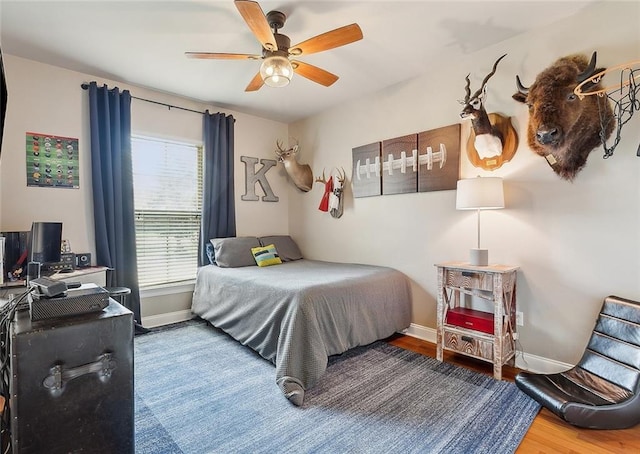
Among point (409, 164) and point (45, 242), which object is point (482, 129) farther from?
point (45, 242)

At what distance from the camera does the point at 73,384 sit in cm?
107

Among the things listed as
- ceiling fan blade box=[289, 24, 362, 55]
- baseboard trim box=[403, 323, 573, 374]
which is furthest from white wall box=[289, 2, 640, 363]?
ceiling fan blade box=[289, 24, 362, 55]

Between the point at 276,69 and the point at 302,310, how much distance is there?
1.69 metres

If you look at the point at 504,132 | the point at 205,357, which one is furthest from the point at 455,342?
the point at 205,357

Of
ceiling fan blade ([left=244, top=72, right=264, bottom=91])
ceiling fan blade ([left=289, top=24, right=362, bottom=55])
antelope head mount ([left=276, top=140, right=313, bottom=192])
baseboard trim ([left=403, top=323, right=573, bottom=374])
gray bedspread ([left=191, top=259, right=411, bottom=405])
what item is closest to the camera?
ceiling fan blade ([left=289, top=24, right=362, bottom=55])

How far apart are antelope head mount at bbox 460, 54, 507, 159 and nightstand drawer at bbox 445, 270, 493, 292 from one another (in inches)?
38.5

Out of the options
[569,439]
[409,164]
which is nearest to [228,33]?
[409,164]

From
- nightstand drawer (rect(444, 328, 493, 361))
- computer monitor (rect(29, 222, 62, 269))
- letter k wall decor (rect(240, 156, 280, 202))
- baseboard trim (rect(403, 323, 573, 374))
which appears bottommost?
baseboard trim (rect(403, 323, 573, 374))

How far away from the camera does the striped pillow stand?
376cm

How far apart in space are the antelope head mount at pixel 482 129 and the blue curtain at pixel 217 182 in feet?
9.00

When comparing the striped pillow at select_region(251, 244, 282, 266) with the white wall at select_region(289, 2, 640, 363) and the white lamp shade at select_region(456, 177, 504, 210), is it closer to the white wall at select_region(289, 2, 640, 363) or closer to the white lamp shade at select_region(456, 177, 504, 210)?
the white wall at select_region(289, 2, 640, 363)

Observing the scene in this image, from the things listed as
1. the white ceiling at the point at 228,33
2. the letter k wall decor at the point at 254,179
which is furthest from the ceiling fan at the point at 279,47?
the letter k wall decor at the point at 254,179

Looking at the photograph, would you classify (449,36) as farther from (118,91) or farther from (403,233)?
(118,91)

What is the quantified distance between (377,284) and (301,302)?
0.91 meters
